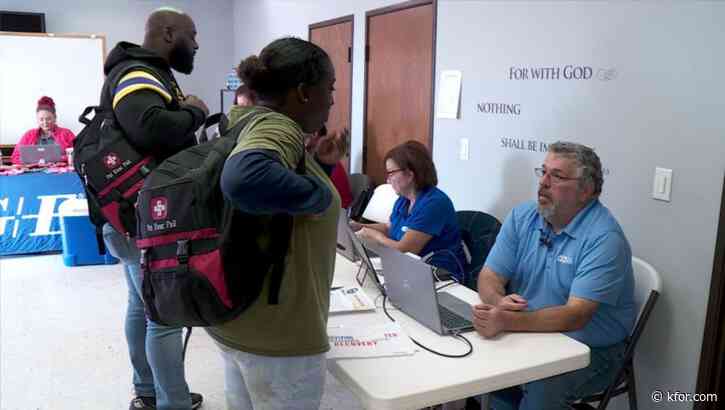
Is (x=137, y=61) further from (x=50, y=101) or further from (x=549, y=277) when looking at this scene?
(x=50, y=101)

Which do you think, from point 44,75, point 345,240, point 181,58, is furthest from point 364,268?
point 44,75

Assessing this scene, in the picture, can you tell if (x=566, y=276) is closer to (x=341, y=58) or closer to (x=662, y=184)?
(x=662, y=184)

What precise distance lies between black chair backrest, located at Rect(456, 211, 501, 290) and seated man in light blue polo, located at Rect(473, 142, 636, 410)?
522mm

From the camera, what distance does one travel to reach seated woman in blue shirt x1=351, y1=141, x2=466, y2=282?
2.44 metres

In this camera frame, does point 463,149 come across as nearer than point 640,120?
No

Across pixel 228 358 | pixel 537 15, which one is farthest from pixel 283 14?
pixel 228 358

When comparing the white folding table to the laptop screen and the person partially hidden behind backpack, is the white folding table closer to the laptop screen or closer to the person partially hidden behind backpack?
the laptop screen

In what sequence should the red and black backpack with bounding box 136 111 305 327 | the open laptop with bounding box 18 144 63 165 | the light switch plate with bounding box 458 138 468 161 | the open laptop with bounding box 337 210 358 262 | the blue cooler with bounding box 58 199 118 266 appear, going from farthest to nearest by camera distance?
the open laptop with bounding box 18 144 63 165 → the blue cooler with bounding box 58 199 118 266 → the light switch plate with bounding box 458 138 468 161 → the open laptop with bounding box 337 210 358 262 → the red and black backpack with bounding box 136 111 305 327

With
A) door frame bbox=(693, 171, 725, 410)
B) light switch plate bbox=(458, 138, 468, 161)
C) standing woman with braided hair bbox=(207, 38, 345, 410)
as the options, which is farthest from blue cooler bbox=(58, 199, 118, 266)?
door frame bbox=(693, 171, 725, 410)

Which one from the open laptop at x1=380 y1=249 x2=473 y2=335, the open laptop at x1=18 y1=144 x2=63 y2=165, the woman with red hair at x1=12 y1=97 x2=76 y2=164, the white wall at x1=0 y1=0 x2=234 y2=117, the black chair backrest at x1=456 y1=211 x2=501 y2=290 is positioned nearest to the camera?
the open laptop at x1=380 y1=249 x2=473 y2=335

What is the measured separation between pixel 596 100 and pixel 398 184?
2.93 ft

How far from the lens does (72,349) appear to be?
123 inches

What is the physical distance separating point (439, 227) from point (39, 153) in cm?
416

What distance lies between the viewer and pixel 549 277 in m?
1.90
